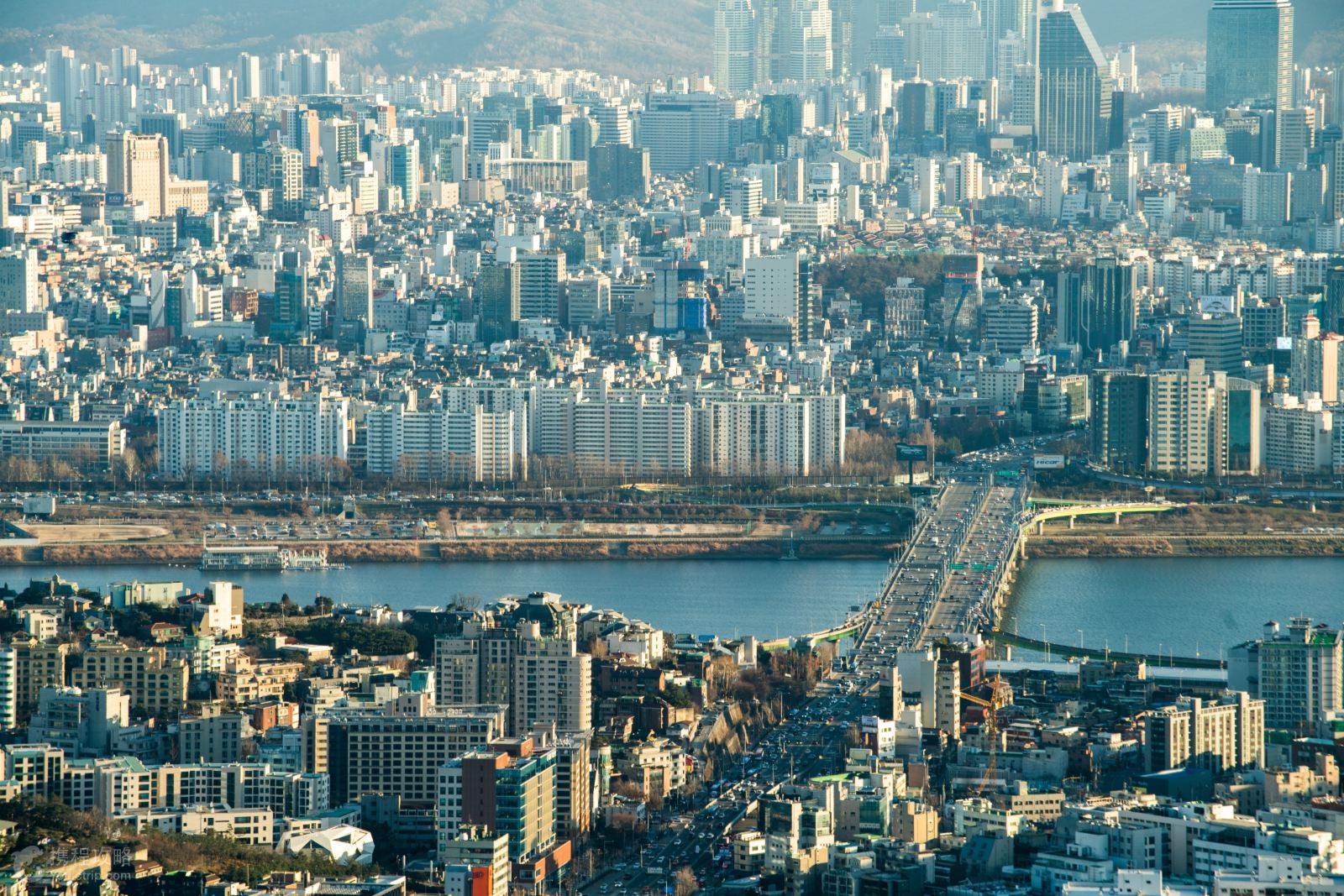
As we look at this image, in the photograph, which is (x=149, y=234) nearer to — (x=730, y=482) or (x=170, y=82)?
(x=730, y=482)

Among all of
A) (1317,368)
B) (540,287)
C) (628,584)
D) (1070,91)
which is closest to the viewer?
(628,584)

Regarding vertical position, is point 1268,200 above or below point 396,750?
above

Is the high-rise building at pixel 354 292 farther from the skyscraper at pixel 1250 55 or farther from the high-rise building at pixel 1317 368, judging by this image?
the skyscraper at pixel 1250 55

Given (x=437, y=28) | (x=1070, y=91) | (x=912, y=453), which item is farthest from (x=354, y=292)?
(x=437, y=28)

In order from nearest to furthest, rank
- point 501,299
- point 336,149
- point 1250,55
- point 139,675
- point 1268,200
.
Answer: point 139,675, point 501,299, point 1268,200, point 336,149, point 1250,55

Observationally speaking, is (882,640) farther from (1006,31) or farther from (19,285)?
(1006,31)

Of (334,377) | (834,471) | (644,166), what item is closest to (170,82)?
(644,166)
